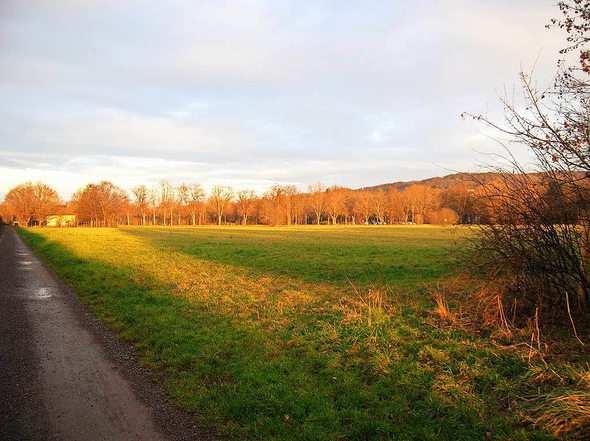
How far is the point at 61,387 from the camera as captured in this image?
6.75 metres

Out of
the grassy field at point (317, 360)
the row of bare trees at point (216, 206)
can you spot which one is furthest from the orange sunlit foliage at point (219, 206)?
the grassy field at point (317, 360)

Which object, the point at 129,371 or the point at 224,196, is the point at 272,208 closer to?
the point at 224,196

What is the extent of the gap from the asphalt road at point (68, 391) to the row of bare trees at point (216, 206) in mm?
107198

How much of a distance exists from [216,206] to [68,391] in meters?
149

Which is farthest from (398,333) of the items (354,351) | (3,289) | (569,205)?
(3,289)

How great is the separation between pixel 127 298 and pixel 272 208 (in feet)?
393

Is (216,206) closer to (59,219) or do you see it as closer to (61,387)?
(59,219)

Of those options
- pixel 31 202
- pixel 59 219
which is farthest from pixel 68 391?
pixel 59 219

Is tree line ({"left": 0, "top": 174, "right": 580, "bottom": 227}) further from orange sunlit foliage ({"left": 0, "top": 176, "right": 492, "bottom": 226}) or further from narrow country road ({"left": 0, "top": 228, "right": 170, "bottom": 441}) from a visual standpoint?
narrow country road ({"left": 0, "top": 228, "right": 170, "bottom": 441})

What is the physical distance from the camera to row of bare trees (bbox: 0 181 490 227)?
113312 millimetres

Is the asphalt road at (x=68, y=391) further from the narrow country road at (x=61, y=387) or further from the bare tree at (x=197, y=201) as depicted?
the bare tree at (x=197, y=201)

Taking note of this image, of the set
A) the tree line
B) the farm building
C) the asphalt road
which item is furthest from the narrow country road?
the farm building

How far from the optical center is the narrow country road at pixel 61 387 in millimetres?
5426

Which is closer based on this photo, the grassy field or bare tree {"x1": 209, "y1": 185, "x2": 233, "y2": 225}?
the grassy field
